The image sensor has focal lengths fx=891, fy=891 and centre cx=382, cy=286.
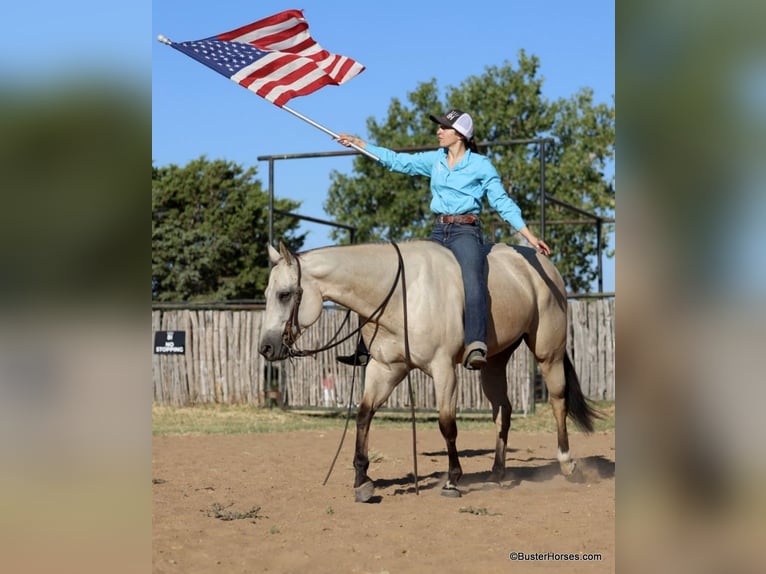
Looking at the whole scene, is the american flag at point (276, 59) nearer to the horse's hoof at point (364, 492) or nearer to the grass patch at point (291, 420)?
the horse's hoof at point (364, 492)

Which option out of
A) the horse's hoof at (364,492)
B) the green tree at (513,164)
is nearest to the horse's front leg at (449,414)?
the horse's hoof at (364,492)

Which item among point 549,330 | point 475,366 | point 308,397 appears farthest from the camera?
point 308,397

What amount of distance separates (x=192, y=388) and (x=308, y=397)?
2227 millimetres

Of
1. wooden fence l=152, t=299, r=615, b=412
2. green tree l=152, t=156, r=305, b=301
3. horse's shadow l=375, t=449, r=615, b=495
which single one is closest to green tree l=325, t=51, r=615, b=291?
green tree l=152, t=156, r=305, b=301

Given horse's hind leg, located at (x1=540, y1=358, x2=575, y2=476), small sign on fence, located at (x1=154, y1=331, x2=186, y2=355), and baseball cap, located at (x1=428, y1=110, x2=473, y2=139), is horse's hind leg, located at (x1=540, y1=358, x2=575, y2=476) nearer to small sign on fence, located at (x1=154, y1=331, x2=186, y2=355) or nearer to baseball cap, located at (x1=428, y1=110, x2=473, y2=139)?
baseball cap, located at (x1=428, y1=110, x2=473, y2=139)

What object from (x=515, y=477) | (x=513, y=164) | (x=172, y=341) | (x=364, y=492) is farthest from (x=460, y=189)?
(x=513, y=164)

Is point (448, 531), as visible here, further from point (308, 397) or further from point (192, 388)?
point (192, 388)

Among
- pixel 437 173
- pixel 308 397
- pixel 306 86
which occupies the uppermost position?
pixel 306 86

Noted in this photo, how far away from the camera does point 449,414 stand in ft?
21.8

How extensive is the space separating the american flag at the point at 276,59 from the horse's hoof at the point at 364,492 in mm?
2991

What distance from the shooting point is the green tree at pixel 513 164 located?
96.4 ft
